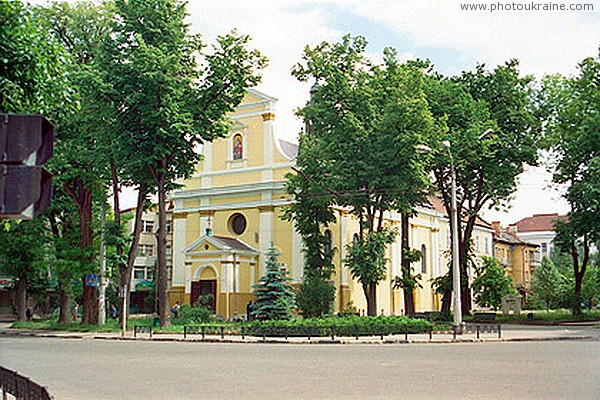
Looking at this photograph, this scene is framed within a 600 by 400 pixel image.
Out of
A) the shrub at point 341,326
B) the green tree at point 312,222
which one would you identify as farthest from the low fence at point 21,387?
the green tree at point 312,222

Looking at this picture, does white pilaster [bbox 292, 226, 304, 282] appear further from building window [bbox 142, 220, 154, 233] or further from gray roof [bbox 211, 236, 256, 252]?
building window [bbox 142, 220, 154, 233]

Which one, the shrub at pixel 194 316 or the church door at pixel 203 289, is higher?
the church door at pixel 203 289

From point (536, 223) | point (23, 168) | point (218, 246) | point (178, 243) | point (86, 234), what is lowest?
point (23, 168)

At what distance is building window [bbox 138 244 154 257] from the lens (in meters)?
73.7

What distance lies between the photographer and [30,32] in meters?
9.70

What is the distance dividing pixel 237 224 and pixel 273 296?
19.8m

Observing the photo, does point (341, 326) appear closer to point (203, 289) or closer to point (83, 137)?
point (83, 137)

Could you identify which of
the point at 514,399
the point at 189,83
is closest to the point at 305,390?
the point at 514,399

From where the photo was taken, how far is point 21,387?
8.64 m

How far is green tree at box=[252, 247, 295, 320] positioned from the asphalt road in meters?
9.58

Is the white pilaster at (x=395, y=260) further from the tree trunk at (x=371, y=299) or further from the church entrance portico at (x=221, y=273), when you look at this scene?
the tree trunk at (x=371, y=299)

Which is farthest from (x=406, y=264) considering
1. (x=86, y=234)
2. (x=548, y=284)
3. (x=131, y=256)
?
(x=548, y=284)

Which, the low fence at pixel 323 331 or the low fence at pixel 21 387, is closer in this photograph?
the low fence at pixel 21 387

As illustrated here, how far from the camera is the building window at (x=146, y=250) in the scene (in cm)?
7369
